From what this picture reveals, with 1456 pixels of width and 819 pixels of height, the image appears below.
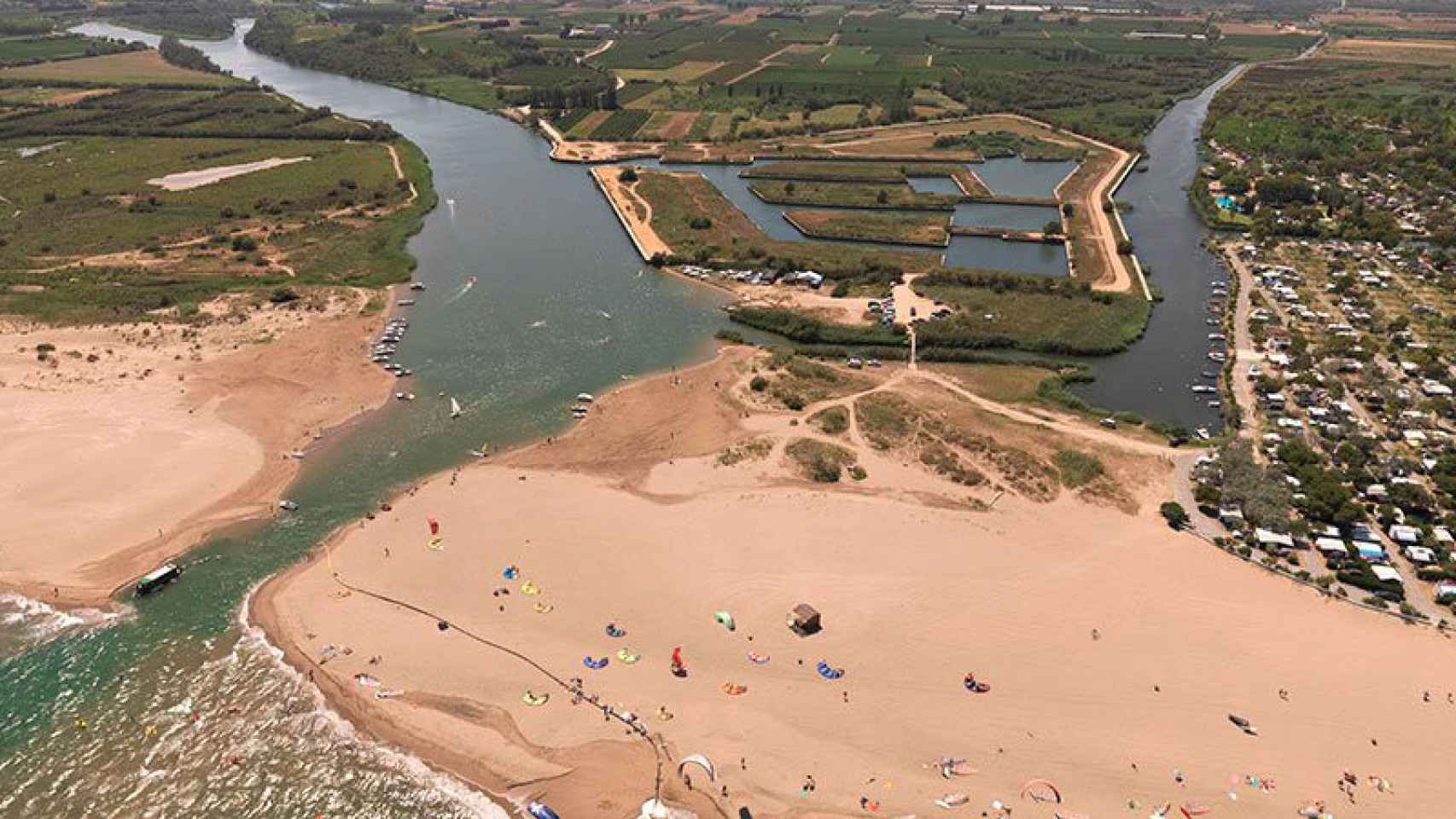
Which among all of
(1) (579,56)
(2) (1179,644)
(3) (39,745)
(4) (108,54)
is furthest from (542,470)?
(4) (108,54)

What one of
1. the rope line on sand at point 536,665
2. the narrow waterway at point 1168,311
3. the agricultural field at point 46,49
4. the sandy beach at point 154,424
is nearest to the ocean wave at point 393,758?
the rope line on sand at point 536,665

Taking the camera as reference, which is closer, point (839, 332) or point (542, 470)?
point (542, 470)

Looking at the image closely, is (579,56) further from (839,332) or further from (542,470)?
(542,470)

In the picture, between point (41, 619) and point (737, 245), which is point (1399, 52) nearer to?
point (737, 245)

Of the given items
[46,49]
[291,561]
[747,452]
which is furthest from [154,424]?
[46,49]

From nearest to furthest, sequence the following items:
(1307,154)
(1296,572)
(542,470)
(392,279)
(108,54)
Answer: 1. (1296,572)
2. (542,470)
3. (392,279)
4. (1307,154)
5. (108,54)

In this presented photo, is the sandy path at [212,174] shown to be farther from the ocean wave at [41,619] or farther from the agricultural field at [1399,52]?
the agricultural field at [1399,52]
